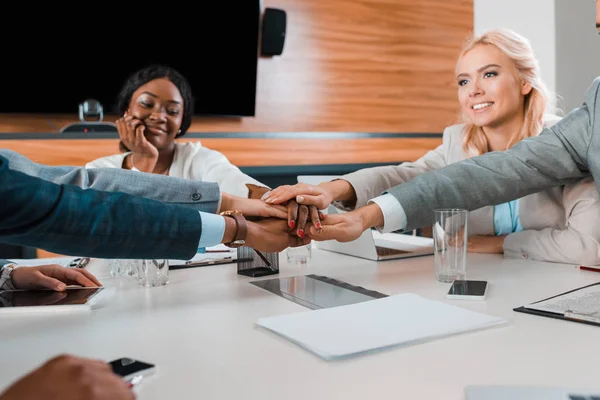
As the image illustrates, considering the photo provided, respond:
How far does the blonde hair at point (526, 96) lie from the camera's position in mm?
2092

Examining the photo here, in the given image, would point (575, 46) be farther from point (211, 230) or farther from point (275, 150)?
point (211, 230)

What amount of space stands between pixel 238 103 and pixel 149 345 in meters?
2.97

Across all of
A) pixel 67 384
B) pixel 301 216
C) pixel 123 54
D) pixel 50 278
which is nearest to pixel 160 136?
pixel 123 54

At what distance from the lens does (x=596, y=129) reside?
1578mm

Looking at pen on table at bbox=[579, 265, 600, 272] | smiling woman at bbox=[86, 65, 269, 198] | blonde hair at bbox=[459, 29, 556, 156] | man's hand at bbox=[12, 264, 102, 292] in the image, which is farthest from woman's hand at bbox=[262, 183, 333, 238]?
smiling woman at bbox=[86, 65, 269, 198]

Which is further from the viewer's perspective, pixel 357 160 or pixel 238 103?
pixel 357 160

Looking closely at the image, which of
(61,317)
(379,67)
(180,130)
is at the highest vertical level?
(379,67)

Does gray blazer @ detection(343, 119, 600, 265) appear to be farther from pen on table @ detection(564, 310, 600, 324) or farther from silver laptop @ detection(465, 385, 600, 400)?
silver laptop @ detection(465, 385, 600, 400)

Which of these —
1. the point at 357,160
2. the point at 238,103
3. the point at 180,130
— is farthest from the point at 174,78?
the point at 357,160

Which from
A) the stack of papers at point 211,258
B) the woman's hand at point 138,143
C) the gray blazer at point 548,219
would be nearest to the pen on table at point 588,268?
the gray blazer at point 548,219

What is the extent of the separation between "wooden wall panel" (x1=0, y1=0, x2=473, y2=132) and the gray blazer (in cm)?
202

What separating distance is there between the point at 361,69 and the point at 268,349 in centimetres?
357

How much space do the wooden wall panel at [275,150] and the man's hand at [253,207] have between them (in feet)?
6.12

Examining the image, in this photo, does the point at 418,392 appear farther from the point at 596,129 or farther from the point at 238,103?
the point at 238,103
